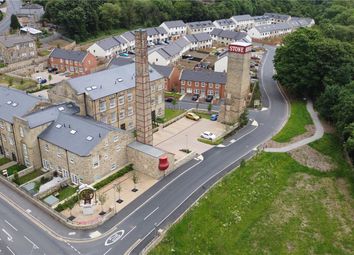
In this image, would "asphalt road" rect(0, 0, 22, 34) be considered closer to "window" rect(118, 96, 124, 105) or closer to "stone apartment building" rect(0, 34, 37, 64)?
"stone apartment building" rect(0, 34, 37, 64)

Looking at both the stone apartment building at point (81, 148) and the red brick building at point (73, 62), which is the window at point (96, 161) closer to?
the stone apartment building at point (81, 148)

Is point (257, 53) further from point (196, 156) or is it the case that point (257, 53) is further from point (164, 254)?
point (164, 254)

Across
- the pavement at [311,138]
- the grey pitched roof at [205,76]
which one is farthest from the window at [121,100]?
the grey pitched roof at [205,76]

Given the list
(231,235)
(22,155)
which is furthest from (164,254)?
(22,155)

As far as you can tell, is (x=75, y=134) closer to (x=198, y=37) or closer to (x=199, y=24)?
(x=198, y=37)

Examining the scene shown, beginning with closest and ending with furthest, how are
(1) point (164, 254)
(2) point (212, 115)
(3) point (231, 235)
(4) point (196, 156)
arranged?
(1) point (164, 254)
(3) point (231, 235)
(4) point (196, 156)
(2) point (212, 115)

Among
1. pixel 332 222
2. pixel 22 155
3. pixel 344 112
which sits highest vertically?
pixel 344 112
